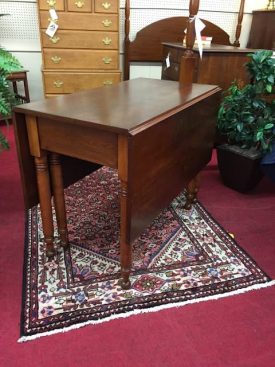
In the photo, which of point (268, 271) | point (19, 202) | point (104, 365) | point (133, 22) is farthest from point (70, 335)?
point (133, 22)

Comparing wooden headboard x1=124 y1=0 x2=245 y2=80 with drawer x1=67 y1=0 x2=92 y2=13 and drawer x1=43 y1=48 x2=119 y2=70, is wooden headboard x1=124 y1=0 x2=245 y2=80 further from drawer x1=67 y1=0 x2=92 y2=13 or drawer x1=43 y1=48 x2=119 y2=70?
drawer x1=67 y1=0 x2=92 y2=13

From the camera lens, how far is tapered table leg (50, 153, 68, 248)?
1315mm

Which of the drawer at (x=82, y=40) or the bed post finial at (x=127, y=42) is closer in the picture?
the drawer at (x=82, y=40)

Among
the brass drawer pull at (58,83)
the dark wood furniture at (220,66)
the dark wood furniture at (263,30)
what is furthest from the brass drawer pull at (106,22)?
the dark wood furniture at (263,30)

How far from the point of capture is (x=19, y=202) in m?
1.97

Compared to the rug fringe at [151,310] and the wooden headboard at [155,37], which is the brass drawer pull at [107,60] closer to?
the wooden headboard at [155,37]

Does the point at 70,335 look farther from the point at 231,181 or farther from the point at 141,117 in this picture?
the point at 231,181

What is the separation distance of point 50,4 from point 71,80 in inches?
26.9

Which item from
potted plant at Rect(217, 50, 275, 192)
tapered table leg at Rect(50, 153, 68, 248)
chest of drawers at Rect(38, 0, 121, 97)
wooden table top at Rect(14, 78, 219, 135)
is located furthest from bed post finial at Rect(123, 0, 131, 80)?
tapered table leg at Rect(50, 153, 68, 248)

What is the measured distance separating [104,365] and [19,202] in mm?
1249

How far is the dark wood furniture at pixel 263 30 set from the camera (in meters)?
3.27

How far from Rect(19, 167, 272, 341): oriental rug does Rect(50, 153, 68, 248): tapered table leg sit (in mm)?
90

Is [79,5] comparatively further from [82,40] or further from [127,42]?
[127,42]

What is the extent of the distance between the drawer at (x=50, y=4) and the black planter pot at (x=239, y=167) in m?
2.00
